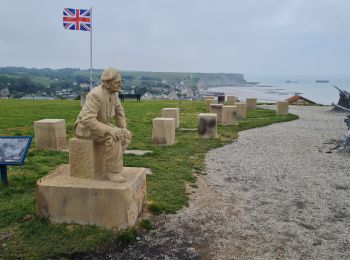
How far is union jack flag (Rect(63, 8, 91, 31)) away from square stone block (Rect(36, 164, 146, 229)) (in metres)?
15.5

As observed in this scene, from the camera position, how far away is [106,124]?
522 centimetres

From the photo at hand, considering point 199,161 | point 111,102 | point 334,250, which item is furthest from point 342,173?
point 111,102

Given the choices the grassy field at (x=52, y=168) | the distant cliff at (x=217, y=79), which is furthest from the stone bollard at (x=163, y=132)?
the distant cliff at (x=217, y=79)

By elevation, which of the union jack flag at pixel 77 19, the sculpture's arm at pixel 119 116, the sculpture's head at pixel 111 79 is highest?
the union jack flag at pixel 77 19

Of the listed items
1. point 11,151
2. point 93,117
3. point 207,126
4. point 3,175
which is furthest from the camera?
point 207,126

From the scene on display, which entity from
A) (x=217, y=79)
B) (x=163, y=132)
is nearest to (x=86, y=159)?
(x=163, y=132)

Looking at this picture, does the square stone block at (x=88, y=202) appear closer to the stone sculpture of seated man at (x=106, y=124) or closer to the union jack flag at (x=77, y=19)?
the stone sculpture of seated man at (x=106, y=124)

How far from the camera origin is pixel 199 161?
937 centimetres

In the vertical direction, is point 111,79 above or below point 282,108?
above

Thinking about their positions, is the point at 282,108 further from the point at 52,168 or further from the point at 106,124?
the point at 106,124

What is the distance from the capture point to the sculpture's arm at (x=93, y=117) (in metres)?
4.99

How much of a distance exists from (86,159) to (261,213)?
2.70 m

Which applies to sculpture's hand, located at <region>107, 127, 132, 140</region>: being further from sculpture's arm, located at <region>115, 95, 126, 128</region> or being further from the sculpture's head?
the sculpture's head

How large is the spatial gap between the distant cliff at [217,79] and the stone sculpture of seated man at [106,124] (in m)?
123
